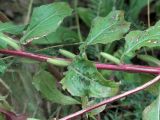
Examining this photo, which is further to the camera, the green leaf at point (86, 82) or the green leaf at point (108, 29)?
the green leaf at point (108, 29)

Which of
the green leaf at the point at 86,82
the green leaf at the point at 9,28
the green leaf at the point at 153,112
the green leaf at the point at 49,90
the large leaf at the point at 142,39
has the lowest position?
the green leaf at the point at 153,112

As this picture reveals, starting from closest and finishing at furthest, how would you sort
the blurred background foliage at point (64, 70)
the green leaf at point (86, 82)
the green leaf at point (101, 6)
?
the green leaf at point (86, 82) → the blurred background foliage at point (64, 70) → the green leaf at point (101, 6)

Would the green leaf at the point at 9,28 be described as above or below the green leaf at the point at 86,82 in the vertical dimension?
above

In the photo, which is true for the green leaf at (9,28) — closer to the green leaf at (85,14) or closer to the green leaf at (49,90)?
the green leaf at (49,90)

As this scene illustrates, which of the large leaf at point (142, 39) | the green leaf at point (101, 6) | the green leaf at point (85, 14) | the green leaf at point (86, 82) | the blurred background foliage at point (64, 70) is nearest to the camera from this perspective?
the green leaf at point (86, 82)

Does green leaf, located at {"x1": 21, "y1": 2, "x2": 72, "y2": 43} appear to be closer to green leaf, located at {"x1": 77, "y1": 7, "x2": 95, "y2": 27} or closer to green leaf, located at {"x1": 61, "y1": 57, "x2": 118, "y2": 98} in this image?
green leaf, located at {"x1": 61, "y1": 57, "x2": 118, "y2": 98}

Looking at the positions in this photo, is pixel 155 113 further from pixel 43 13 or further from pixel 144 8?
pixel 144 8

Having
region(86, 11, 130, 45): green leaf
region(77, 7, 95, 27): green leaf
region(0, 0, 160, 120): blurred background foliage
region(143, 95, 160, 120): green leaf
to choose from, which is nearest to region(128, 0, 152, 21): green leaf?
region(0, 0, 160, 120): blurred background foliage

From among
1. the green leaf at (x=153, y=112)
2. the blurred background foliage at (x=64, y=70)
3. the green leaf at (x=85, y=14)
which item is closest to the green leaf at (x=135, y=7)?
the blurred background foliage at (x=64, y=70)
